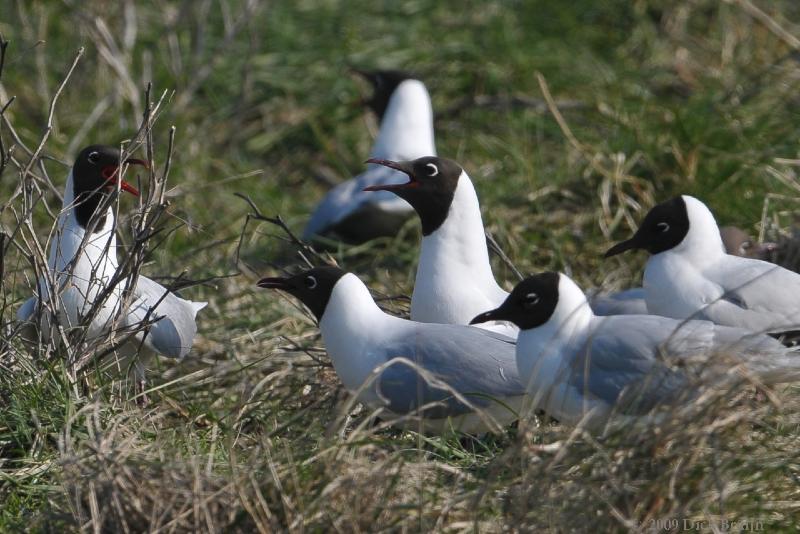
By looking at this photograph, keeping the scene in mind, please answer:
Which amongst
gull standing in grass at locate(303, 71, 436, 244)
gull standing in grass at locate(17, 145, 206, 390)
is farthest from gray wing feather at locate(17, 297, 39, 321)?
gull standing in grass at locate(303, 71, 436, 244)

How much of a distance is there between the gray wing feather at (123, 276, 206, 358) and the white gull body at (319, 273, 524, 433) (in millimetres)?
635

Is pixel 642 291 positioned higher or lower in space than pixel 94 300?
lower

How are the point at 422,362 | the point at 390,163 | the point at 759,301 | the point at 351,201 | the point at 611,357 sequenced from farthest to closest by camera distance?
the point at 351,201 → the point at 390,163 → the point at 759,301 → the point at 422,362 → the point at 611,357

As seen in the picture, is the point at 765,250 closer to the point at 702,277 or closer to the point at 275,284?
the point at 702,277

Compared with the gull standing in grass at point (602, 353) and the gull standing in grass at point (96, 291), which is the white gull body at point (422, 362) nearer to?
the gull standing in grass at point (602, 353)

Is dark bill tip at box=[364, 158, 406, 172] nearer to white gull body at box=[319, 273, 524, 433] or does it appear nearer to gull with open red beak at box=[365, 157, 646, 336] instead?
gull with open red beak at box=[365, 157, 646, 336]

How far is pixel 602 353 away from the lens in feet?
11.8

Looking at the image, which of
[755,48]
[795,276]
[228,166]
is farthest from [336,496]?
A: [755,48]

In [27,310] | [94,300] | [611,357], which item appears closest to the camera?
[611,357]

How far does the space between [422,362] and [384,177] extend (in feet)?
10.7

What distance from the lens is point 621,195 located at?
245 inches

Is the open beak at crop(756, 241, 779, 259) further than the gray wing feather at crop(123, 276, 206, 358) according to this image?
Yes

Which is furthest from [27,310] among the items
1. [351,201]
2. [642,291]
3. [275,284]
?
[351,201]

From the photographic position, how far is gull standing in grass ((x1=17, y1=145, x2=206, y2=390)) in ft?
13.2
